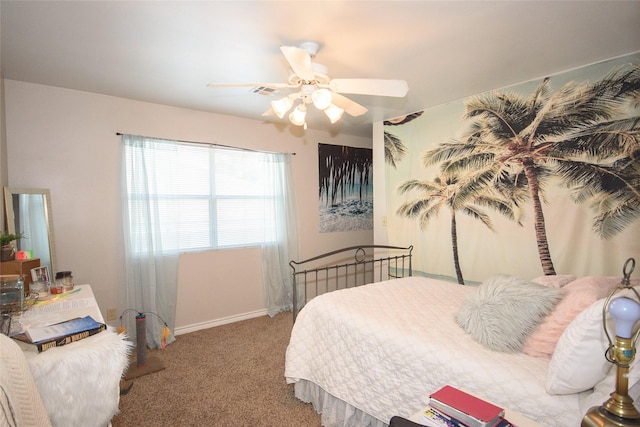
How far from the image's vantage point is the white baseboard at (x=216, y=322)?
334 cm

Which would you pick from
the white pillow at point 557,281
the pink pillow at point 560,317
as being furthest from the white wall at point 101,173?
the pink pillow at point 560,317

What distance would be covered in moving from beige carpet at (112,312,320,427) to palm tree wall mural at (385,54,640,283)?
1.95 m

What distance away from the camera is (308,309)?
215cm

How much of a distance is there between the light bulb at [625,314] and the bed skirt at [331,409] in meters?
1.17

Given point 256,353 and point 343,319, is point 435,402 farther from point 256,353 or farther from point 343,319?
point 256,353

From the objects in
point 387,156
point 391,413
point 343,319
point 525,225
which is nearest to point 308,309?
point 343,319

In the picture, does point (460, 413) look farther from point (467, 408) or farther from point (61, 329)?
point (61, 329)

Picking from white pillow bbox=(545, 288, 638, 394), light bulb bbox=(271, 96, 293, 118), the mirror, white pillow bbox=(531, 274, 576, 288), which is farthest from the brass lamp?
the mirror

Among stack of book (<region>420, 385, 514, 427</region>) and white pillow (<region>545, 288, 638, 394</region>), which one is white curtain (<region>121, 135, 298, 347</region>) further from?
white pillow (<region>545, 288, 638, 394</region>)

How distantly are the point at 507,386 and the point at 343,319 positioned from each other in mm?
897

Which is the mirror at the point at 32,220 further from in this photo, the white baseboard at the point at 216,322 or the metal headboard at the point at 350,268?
the metal headboard at the point at 350,268

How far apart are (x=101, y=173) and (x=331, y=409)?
2752 mm

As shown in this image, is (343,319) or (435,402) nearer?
(435,402)

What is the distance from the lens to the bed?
1.14 metres
